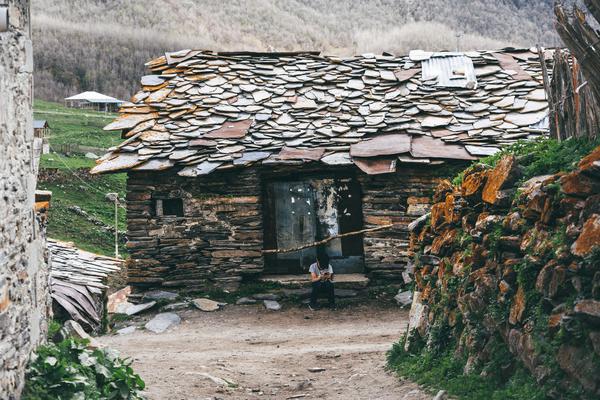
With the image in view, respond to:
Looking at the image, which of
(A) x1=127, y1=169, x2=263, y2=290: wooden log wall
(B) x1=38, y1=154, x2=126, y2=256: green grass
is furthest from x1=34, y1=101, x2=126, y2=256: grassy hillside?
(A) x1=127, y1=169, x2=263, y2=290: wooden log wall

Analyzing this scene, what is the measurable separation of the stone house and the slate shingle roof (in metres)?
0.03

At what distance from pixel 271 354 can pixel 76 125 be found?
84.3 feet

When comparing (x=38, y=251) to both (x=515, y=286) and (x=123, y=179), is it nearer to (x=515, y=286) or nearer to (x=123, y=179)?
(x=515, y=286)

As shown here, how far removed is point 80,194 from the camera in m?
24.4

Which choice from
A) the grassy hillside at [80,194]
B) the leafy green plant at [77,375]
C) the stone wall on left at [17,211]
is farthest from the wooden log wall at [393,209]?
the grassy hillside at [80,194]

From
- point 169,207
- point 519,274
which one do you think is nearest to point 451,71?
point 169,207

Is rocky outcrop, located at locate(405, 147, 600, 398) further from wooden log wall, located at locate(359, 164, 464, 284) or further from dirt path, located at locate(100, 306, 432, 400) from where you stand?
wooden log wall, located at locate(359, 164, 464, 284)

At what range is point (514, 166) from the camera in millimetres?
6922

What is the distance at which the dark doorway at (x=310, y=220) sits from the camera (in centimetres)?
1479

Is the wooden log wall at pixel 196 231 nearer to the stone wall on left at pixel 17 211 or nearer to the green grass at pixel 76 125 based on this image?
the stone wall on left at pixel 17 211

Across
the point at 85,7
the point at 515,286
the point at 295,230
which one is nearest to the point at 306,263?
the point at 295,230

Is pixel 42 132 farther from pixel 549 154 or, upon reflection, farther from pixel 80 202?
pixel 549 154

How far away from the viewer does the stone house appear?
14.2 m

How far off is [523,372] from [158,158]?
932cm
